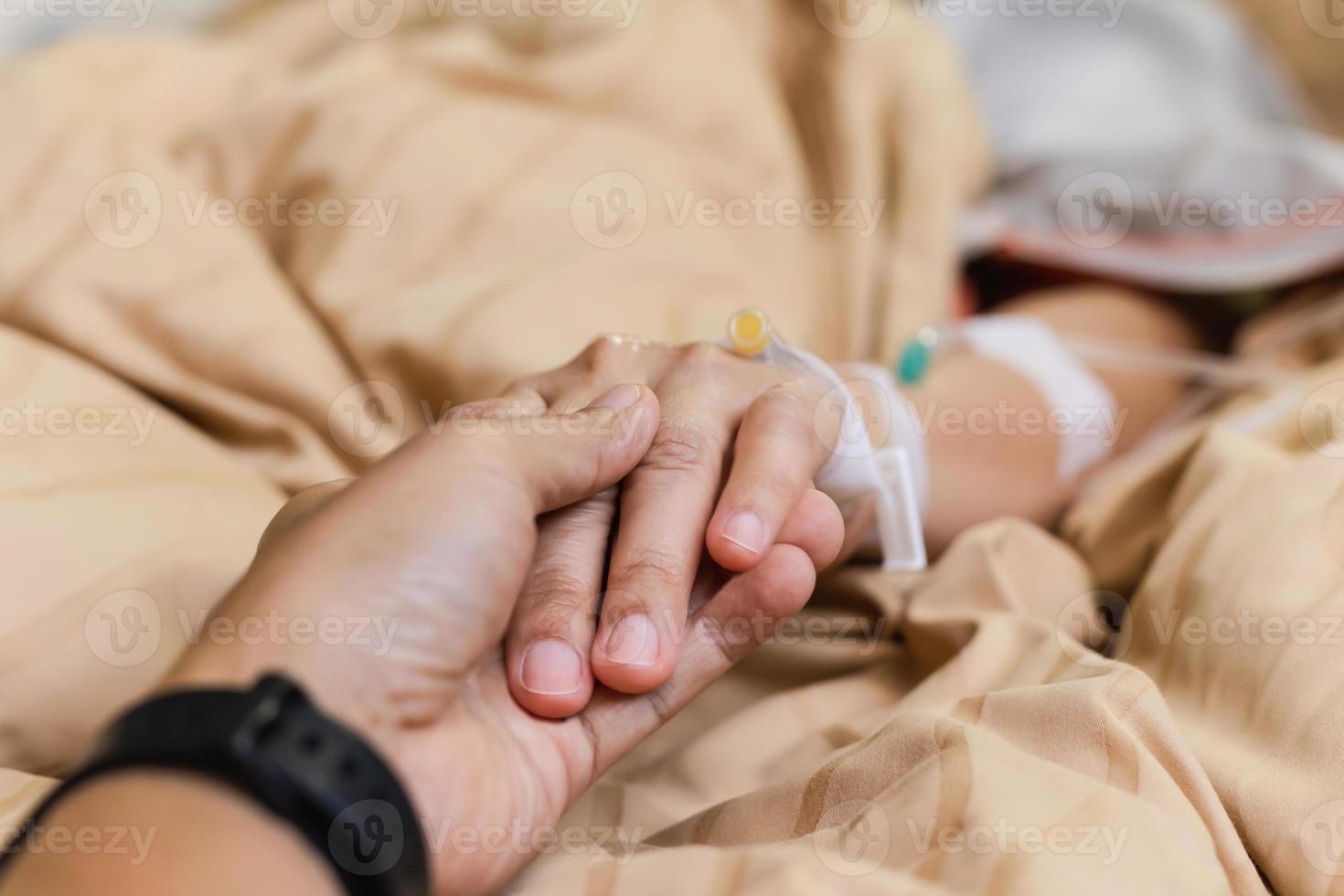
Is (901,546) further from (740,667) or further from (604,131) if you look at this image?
(604,131)

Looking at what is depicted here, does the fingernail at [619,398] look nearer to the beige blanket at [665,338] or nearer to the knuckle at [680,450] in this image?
the knuckle at [680,450]

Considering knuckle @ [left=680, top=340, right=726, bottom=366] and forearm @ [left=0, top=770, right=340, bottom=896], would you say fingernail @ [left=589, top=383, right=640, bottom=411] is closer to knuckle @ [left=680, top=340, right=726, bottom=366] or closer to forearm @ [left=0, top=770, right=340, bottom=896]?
knuckle @ [left=680, top=340, right=726, bottom=366]

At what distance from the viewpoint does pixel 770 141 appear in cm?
101

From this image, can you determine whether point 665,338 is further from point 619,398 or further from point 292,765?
point 292,765

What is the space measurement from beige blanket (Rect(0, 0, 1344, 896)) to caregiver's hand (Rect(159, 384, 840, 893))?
0.18ft

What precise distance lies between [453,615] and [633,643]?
0.30 ft

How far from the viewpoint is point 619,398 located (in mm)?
583

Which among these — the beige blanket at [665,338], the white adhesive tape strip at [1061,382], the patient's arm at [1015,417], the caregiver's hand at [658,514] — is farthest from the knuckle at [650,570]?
the white adhesive tape strip at [1061,382]

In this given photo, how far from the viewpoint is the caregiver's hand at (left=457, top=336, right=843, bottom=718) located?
0.50 metres

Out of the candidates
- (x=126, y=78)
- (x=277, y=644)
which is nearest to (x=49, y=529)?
(x=277, y=644)

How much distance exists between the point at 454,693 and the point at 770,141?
710 mm

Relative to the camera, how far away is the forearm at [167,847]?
0.36 metres

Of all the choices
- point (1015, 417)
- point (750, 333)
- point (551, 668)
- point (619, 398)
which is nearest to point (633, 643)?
point (551, 668)

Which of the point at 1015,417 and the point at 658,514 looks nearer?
the point at 658,514
